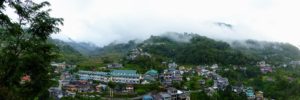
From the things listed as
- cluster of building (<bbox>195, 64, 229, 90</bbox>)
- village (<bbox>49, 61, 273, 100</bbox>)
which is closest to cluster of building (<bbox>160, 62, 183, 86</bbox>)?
village (<bbox>49, 61, 273, 100</bbox>)

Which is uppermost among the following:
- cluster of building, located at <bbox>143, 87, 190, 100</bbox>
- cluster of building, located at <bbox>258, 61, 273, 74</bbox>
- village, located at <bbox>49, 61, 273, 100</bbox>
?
cluster of building, located at <bbox>258, 61, 273, 74</bbox>

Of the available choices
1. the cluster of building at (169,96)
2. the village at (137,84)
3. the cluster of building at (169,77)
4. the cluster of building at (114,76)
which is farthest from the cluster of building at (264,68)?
the cluster of building at (169,96)

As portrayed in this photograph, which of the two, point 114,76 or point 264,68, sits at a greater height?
point 264,68

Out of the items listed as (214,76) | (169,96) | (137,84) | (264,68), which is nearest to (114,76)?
(137,84)

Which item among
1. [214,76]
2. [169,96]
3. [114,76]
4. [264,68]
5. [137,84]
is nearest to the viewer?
[169,96]

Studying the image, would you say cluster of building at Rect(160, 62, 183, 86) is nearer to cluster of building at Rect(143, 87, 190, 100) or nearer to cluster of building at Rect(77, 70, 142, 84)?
cluster of building at Rect(77, 70, 142, 84)

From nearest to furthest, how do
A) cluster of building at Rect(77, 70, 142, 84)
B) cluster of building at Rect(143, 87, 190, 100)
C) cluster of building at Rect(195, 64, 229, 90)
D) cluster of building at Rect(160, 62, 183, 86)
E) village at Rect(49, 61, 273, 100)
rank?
cluster of building at Rect(143, 87, 190, 100), village at Rect(49, 61, 273, 100), cluster of building at Rect(77, 70, 142, 84), cluster of building at Rect(160, 62, 183, 86), cluster of building at Rect(195, 64, 229, 90)

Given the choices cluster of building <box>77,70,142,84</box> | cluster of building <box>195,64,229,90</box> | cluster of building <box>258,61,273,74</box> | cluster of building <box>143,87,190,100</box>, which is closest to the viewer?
cluster of building <box>143,87,190,100</box>

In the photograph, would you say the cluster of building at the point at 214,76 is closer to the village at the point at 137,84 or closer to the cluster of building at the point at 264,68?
the village at the point at 137,84

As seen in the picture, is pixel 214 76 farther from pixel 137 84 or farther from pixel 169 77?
pixel 137 84
